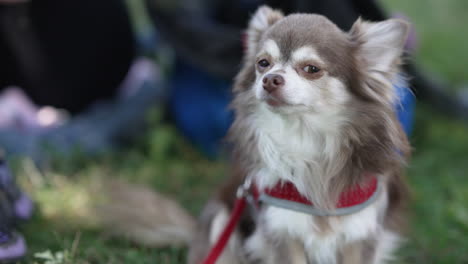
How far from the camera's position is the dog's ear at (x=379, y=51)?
1.92m

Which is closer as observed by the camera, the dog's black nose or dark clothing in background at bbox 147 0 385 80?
the dog's black nose

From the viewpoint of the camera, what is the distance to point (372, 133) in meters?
1.95

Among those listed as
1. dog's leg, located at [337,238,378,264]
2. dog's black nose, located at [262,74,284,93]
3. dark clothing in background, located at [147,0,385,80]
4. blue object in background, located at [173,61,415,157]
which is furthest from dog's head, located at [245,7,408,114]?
blue object in background, located at [173,61,415,157]

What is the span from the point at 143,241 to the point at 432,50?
4381 mm

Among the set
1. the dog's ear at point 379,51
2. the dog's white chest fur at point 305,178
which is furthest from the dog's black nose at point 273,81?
the dog's ear at point 379,51

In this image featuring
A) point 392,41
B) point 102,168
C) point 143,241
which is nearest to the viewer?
point 392,41

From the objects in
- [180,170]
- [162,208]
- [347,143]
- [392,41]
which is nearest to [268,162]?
[347,143]

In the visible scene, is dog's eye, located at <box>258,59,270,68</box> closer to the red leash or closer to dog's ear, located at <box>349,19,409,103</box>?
dog's ear, located at <box>349,19,409,103</box>

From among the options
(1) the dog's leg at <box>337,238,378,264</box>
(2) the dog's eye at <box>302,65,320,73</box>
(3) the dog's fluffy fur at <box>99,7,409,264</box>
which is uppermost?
(2) the dog's eye at <box>302,65,320,73</box>

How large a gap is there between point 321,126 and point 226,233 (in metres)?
0.67

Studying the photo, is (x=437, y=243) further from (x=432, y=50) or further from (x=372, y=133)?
(x=432, y=50)

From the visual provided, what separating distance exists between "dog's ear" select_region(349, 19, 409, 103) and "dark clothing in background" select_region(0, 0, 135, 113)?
2488mm

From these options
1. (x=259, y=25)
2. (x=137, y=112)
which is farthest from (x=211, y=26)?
(x=259, y=25)

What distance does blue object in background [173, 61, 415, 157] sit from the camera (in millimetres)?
3699
